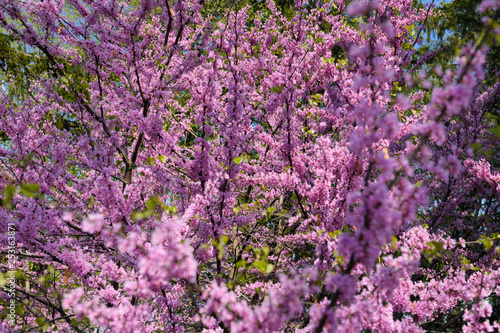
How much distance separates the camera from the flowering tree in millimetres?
1884

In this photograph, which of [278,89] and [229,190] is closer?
[278,89]

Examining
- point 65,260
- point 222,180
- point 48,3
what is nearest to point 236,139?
point 222,180

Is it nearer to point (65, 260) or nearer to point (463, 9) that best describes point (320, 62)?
point (65, 260)

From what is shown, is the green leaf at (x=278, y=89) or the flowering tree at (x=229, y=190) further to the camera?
the green leaf at (x=278, y=89)

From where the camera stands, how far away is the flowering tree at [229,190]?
6.18 feet

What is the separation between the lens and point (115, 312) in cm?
220

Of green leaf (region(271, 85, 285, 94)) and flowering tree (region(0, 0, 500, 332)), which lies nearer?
flowering tree (region(0, 0, 500, 332))

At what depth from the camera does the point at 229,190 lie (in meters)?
4.81

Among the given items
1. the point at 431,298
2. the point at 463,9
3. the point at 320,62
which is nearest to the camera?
the point at 431,298

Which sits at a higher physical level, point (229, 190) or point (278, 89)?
point (278, 89)

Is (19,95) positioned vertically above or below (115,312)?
above

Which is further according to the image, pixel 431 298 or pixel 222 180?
pixel 222 180

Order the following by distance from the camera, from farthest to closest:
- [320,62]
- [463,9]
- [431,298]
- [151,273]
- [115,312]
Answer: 1. [463,9]
2. [320,62]
3. [431,298]
4. [115,312]
5. [151,273]

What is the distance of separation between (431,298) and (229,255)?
3.50m
